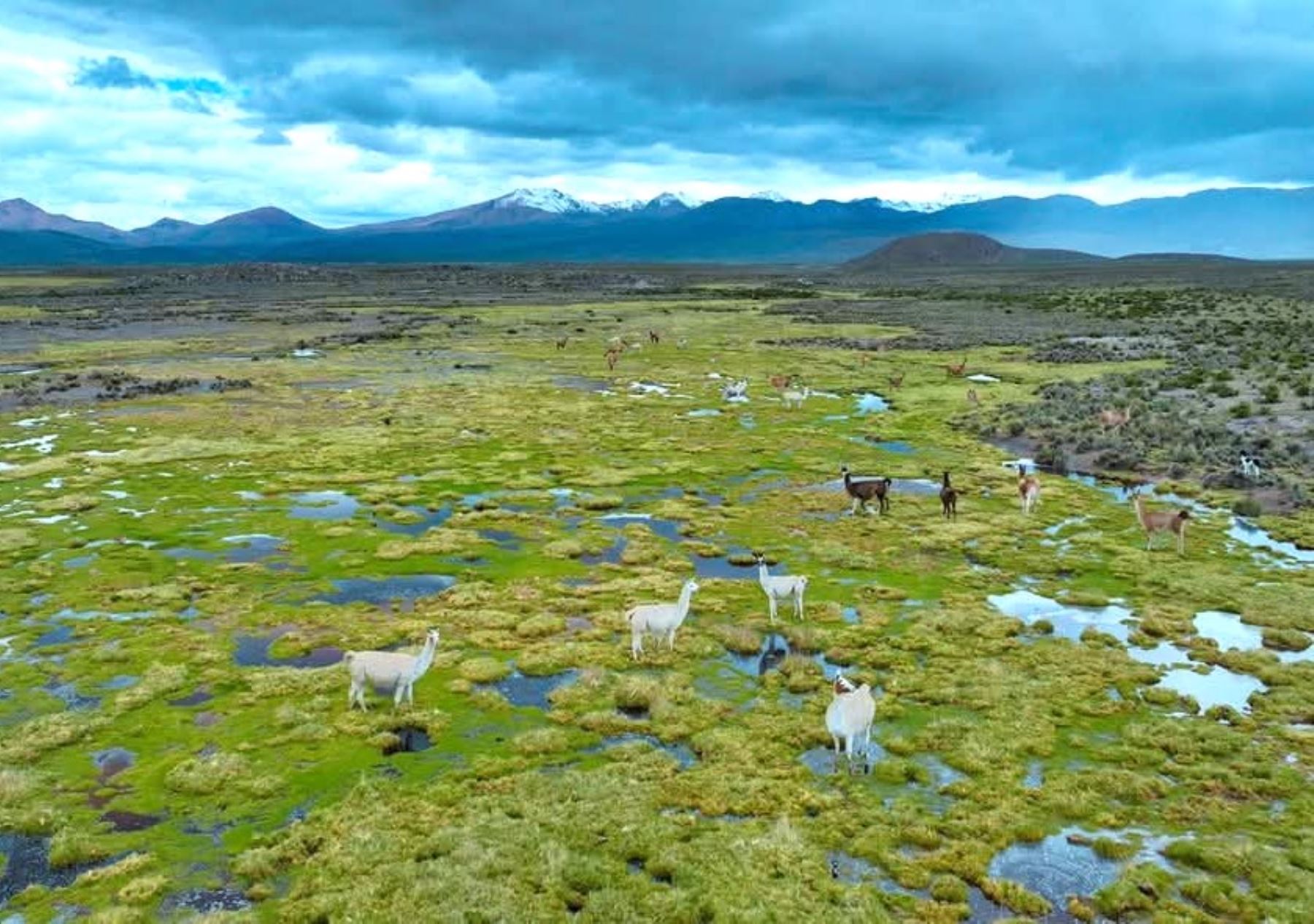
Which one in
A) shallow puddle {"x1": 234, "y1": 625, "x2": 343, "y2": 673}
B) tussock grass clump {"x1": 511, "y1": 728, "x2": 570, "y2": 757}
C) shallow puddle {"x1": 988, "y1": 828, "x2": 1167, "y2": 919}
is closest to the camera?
shallow puddle {"x1": 988, "y1": 828, "x2": 1167, "y2": 919}

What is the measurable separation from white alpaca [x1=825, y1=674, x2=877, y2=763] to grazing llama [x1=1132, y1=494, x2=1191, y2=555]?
603 inches

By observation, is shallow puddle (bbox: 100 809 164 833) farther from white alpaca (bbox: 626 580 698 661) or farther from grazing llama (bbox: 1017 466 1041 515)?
grazing llama (bbox: 1017 466 1041 515)

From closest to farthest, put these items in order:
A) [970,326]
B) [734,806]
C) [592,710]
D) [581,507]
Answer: [734,806] < [592,710] < [581,507] < [970,326]

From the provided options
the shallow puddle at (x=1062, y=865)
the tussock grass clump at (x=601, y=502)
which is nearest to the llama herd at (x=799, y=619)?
the shallow puddle at (x=1062, y=865)

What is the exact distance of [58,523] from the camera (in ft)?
95.2

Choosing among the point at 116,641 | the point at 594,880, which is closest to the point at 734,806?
the point at 594,880

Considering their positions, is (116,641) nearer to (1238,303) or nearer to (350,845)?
(350,845)

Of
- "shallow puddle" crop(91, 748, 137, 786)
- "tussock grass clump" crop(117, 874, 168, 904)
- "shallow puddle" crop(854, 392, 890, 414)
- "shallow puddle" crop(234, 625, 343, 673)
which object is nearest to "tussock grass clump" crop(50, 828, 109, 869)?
"tussock grass clump" crop(117, 874, 168, 904)

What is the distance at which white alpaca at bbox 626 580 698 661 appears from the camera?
18797 millimetres

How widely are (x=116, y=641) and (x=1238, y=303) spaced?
129281 millimetres

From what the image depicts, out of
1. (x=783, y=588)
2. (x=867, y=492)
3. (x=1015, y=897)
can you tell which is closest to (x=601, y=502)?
(x=867, y=492)

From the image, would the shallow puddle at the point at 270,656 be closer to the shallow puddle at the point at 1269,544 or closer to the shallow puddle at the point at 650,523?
the shallow puddle at the point at 650,523

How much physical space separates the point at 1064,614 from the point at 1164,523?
267 inches

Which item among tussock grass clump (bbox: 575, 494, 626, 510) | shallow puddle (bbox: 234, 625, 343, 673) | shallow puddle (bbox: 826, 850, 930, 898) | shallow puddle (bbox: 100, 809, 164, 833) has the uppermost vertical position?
shallow puddle (bbox: 826, 850, 930, 898)
